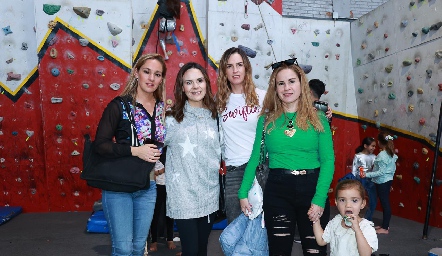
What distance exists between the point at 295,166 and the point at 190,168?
0.63 metres

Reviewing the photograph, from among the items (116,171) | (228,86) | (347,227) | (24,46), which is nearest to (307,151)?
(347,227)

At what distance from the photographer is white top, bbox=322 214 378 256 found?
2219 mm

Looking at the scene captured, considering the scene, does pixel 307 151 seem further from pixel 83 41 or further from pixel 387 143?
pixel 83 41

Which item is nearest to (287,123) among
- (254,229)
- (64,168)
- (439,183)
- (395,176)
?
(254,229)

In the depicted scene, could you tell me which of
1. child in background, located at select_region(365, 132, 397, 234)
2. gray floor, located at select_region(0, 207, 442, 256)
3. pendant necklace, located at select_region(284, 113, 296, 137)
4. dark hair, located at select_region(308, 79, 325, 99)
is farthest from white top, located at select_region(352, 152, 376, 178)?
pendant necklace, located at select_region(284, 113, 296, 137)

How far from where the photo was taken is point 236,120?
2.59 m

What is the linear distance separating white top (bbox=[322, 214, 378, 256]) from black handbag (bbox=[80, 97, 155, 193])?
1102 millimetres

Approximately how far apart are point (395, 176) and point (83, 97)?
15.4 ft

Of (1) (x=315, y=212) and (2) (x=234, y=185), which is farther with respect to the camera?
(2) (x=234, y=185)

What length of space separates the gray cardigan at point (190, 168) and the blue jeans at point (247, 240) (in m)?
0.19

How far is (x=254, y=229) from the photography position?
7.97ft

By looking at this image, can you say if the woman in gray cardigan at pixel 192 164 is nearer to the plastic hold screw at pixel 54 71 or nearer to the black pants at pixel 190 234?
the black pants at pixel 190 234

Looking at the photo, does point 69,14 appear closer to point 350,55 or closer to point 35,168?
point 35,168

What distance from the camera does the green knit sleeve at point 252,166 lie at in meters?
2.41
